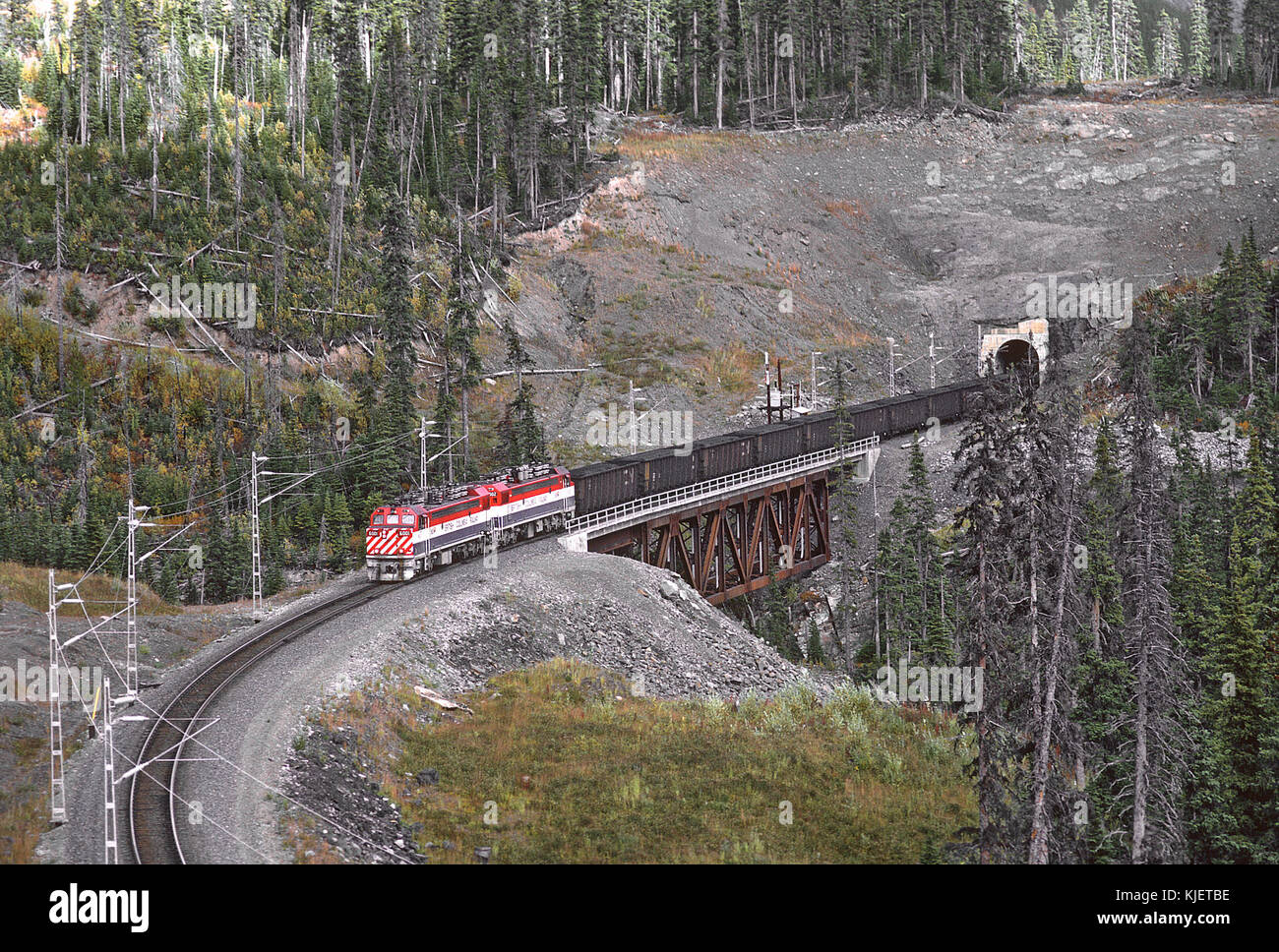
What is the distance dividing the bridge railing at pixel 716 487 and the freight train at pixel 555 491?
607 mm

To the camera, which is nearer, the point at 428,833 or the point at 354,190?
the point at 428,833

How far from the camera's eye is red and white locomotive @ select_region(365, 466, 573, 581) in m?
47.2

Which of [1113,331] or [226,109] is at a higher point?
[226,109]

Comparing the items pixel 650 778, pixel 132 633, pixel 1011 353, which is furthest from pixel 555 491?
pixel 1011 353

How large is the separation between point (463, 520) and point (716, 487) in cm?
A: 1729

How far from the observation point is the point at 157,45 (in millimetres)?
110188

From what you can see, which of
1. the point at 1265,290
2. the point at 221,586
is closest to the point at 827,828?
the point at 221,586

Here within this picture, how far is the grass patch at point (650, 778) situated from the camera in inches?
1188

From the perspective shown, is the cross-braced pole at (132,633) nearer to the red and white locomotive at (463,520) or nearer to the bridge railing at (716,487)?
the red and white locomotive at (463,520)

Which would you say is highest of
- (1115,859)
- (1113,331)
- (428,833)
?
(1113,331)

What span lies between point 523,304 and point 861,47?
210ft

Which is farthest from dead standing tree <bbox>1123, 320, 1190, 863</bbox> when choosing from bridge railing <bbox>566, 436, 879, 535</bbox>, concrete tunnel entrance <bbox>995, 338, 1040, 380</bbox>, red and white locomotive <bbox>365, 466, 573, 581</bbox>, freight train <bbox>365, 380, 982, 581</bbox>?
concrete tunnel entrance <bbox>995, 338, 1040, 380</bbox>

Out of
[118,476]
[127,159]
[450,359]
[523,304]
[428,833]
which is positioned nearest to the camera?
[428,833]

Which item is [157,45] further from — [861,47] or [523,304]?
[861,47]
